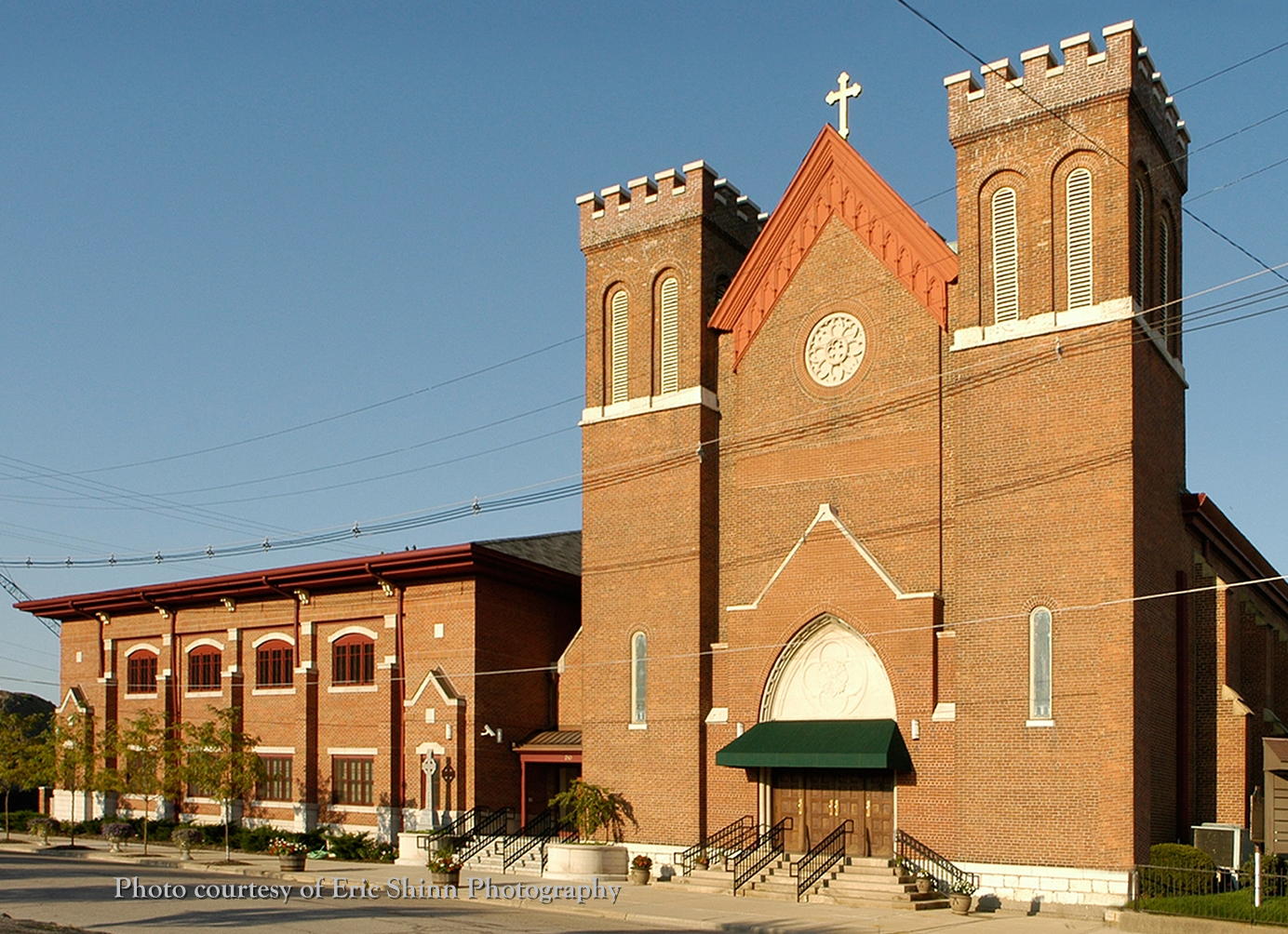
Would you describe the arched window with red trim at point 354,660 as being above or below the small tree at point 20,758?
above

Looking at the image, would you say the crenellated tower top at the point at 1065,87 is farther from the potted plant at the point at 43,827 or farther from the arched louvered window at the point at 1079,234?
the potted plant at the point at 43,827

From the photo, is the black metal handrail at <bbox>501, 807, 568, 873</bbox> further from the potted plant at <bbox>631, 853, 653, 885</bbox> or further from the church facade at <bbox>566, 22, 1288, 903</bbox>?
the church facade at <bbox>566, 22, 1288, 903</bbox>

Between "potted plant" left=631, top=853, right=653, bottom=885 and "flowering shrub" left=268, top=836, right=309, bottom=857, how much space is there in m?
9.16

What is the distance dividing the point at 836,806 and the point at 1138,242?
13.4m

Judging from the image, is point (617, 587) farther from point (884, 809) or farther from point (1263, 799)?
point (1263, 799)

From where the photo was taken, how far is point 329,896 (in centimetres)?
2988

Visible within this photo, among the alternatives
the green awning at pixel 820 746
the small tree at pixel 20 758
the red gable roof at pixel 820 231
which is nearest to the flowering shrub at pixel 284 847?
the green awning at pixel 820 746

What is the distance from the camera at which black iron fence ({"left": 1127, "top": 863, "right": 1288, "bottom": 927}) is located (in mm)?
23188

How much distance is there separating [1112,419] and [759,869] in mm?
11979

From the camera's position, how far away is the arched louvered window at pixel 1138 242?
28281 millimetres

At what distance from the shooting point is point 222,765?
4106 centimetres

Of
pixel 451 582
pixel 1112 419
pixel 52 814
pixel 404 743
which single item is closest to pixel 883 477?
pixel 1112 419

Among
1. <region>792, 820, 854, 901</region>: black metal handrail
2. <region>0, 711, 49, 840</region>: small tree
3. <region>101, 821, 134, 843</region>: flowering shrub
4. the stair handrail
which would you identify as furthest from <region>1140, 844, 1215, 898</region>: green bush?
<region>0, 711, 49, 840</region>: small tree

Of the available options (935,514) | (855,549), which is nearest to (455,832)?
(855,549)
